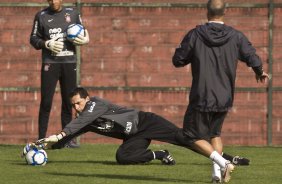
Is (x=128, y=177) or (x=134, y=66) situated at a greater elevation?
(x=134, y=66)

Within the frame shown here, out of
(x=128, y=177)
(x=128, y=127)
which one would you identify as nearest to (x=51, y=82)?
(x=128, y=127)

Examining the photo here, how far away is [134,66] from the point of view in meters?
17.0

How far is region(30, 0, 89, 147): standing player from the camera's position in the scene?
14387 mm

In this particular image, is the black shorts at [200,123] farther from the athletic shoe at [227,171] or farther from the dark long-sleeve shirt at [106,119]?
the dark long-sleeve shirt at [106,119]

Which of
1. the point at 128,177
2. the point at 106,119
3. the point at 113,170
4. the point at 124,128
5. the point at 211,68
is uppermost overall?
the point at 211,68

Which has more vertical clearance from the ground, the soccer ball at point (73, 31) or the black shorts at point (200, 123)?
the soccer ball at point (73, 31)

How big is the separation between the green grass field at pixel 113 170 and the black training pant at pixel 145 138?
139 millimetres

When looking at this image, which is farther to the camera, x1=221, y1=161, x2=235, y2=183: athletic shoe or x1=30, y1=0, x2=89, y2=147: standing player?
x1=30, y1=0, x2=89, y2=147: standing player

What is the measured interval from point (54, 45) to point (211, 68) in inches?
175

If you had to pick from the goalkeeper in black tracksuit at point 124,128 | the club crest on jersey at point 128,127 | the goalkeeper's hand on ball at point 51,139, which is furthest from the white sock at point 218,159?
the club crest on jersey at point 128,127

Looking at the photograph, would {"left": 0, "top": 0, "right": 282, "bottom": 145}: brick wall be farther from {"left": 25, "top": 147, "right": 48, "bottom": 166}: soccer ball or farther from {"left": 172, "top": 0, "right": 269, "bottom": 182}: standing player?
{"left": 172, "top": 0, "right": 269, "bottom": 182}: standing player

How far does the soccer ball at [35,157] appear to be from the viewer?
485 inches

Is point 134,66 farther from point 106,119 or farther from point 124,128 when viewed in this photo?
point 106,119

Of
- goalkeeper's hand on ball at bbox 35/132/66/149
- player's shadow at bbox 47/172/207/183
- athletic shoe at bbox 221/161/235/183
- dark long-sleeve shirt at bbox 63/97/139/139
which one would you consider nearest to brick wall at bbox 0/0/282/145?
dark long-sleeve shirt at bbox 63/97/139/139
